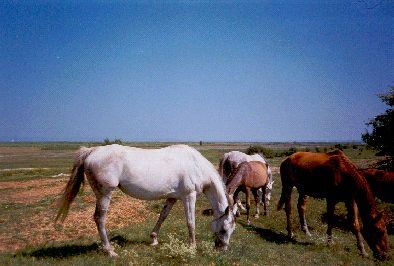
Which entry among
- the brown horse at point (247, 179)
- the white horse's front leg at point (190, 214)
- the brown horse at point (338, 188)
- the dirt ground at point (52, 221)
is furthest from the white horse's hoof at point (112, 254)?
the brown horse at point (338, 188)

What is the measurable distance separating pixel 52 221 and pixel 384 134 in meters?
16.9

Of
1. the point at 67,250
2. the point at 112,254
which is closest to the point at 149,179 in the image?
the point at 112,254

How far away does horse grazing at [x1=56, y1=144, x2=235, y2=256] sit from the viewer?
7797mm

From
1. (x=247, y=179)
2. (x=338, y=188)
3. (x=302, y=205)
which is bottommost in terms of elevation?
(x=302, y=205)

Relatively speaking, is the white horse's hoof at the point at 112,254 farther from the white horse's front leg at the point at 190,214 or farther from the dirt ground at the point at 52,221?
the dirt ground at the point at 52,221

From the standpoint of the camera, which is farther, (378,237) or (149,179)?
(378,237)

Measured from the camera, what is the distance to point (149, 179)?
805cm

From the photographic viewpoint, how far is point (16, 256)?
8.17 metres

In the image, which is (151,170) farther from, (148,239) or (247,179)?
(247,179)

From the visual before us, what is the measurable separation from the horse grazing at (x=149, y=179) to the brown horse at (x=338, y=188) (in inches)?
157

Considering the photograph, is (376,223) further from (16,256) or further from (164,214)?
(16,256)

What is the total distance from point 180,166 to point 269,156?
5591 cm

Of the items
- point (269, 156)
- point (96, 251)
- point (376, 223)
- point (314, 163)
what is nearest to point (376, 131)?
point (314, 163)

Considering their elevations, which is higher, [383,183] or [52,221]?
[383,183]
